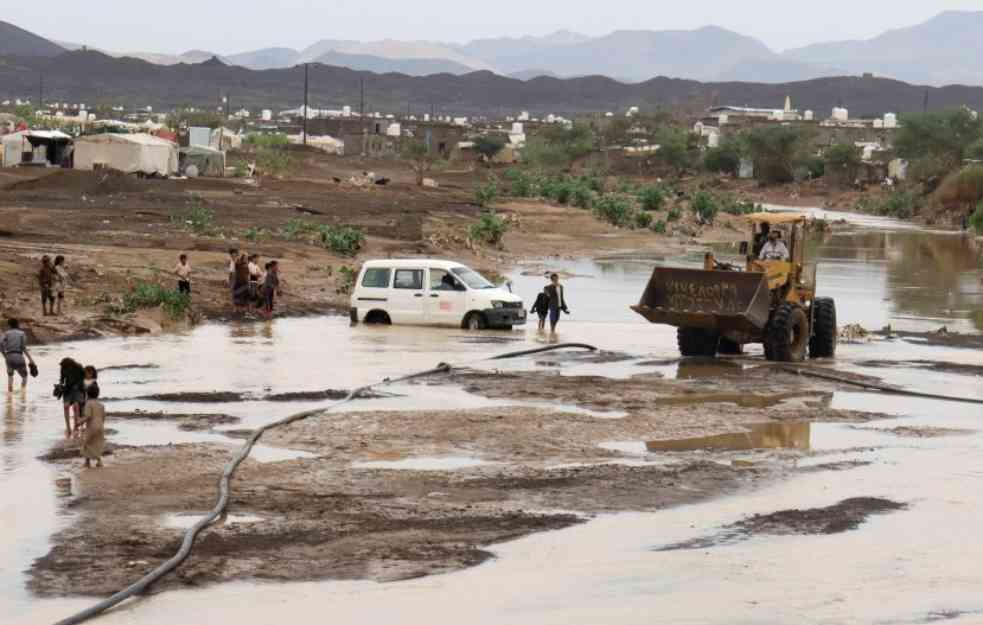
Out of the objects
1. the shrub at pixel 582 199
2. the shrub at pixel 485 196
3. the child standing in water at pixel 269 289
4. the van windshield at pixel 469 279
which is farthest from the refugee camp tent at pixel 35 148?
the van windshield at pixel 469 279

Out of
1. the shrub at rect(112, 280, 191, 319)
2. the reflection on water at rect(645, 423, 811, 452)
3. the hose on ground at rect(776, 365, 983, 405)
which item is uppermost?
the shrub at rect(112, 280, 191, 319)

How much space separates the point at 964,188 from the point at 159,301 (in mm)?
72490

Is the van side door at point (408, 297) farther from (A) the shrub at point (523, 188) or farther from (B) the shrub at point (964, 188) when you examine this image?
(B) the shrub at point (964, 188)

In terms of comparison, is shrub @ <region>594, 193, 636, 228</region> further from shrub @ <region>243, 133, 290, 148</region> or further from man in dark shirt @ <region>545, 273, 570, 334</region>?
man in dark shirt @ <region>545, 273, 570, 334</region>

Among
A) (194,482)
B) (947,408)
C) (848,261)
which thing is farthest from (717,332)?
(848,261)

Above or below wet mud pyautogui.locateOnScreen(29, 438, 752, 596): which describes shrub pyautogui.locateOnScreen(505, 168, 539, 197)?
above

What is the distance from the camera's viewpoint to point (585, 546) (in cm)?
1427

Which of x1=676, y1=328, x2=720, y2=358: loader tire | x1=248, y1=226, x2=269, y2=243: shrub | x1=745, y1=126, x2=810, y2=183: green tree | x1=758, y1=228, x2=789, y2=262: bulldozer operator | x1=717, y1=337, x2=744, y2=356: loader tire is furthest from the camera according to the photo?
x1=745, y1=126, x2=810, y2=183: green tree

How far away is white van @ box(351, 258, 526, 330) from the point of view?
102 ft

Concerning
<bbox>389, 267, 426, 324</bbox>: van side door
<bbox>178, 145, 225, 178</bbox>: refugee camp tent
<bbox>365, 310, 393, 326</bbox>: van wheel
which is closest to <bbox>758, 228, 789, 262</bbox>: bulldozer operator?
<bbox>389, 267, 426, 324</bbox>: van side door

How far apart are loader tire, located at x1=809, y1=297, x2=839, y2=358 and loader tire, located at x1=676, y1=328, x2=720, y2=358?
1.50 meters

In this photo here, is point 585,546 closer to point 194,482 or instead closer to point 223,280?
point 194,482

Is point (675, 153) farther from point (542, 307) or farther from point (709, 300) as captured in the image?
point (709, 300)

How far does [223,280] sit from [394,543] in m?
24.3
